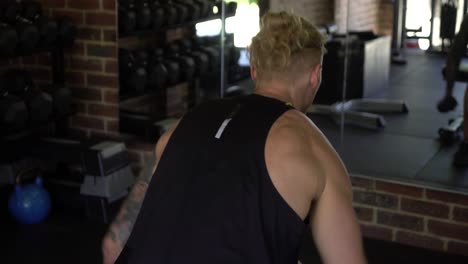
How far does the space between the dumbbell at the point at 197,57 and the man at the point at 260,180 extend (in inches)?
103

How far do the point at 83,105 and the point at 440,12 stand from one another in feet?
5.80

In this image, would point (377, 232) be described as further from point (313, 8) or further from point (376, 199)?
point (313, 8)

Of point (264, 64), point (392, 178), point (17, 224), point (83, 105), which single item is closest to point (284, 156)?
point (264, 64)

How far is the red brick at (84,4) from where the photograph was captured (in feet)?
11.1

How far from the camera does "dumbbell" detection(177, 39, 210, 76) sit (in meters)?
3.91

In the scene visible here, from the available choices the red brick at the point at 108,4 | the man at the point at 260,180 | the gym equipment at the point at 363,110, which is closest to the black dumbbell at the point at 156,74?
the red brick at the point at 108,4

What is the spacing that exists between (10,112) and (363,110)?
5.94ft

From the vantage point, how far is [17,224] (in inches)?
123

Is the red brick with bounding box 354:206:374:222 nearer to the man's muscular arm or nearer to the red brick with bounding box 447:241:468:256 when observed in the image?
the red brick with bounding box 447:241:468:256

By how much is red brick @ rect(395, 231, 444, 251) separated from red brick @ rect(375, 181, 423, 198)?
17 cm

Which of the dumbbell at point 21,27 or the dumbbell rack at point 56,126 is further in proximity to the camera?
the dumbbell rack at point 56,126

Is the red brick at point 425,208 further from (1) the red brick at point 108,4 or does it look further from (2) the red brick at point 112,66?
(1) the red brick at point 108,4

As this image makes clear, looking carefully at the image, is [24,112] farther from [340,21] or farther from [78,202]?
[340,21]

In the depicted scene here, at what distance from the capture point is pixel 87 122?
357 centimetres
